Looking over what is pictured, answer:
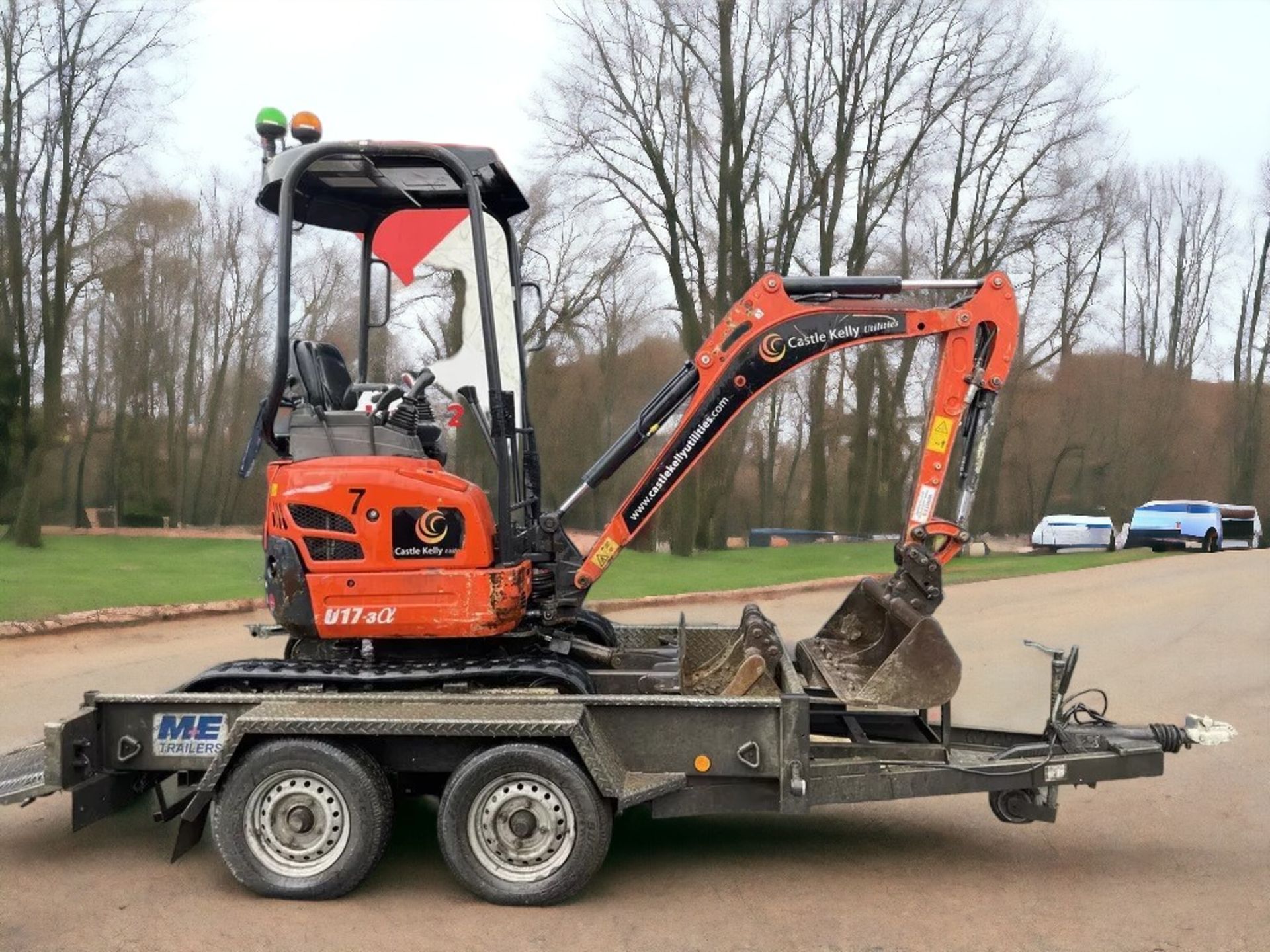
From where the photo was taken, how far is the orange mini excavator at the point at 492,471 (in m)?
5.43

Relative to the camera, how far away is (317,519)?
5441mm

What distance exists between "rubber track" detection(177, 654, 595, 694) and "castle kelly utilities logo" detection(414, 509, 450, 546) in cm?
66

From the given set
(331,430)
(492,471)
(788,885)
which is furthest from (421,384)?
(788,885)

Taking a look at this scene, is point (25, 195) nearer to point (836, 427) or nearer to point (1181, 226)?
point (836, 427)

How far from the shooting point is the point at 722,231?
24.9 m

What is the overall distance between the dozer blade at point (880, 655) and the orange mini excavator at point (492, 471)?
0.5 inches

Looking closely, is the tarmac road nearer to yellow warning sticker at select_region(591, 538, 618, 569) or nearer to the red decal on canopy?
yellow warning sticker at select_region(591, 538, 618, 569)

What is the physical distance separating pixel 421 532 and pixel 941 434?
3.09m

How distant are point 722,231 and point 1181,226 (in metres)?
25.2

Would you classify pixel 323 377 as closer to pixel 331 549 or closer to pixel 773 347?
pixel 331 549

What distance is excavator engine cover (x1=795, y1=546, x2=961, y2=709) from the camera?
5.74 metres

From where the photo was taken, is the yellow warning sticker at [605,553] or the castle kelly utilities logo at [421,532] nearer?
the castle kelly utilities logo at [421,532]

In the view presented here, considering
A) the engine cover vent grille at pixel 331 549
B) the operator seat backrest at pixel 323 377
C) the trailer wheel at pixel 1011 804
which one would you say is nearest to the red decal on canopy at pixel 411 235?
the operator seat backrest at pixel 323 377

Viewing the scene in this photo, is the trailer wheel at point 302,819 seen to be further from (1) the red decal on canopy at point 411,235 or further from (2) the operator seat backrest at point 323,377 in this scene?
(1) the red decal on canopy at point 411,235
